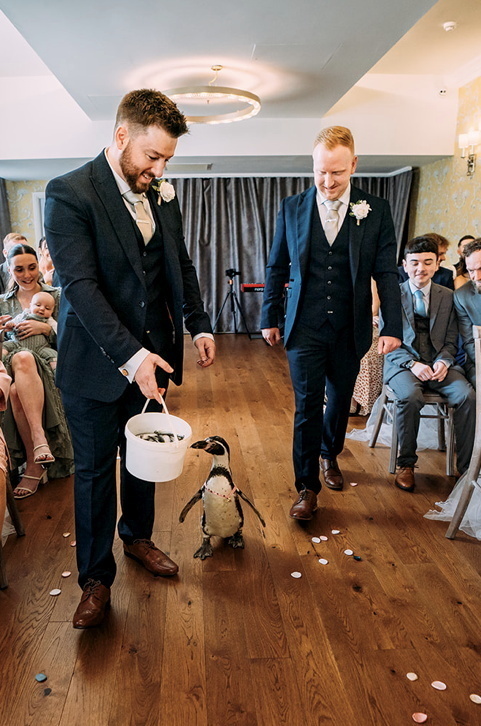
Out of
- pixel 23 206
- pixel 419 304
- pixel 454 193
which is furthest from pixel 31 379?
pixel 23 206

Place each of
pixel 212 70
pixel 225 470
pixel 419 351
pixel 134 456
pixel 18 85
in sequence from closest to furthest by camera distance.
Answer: pixel 134 456
pixel 225 470
pixel 419 351
pixel 212 70
pixel 18 85

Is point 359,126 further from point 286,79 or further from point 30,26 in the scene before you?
point 30,26

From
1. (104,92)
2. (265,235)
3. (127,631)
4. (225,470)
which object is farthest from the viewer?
(265,235)

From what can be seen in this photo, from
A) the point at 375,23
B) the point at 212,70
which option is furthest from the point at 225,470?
the point at 212,70

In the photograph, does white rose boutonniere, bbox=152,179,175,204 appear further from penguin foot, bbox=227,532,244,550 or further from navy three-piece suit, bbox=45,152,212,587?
penguin foot, bbox=227,532,244,550

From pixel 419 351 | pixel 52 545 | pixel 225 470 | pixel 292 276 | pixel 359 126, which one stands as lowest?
pixel 52 545

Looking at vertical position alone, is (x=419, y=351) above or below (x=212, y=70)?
below

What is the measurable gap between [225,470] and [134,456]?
65 centimetres

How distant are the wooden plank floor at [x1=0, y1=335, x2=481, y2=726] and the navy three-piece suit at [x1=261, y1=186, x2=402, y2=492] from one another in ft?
1.43

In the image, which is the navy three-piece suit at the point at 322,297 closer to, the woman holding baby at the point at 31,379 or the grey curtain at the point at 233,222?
the woman holding baby at the point at 31,379

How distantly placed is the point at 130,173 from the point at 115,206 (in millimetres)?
100

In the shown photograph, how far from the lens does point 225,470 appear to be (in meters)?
2.22

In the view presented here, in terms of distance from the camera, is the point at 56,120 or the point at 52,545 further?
the point at 56,120

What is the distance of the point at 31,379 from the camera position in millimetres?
2854
